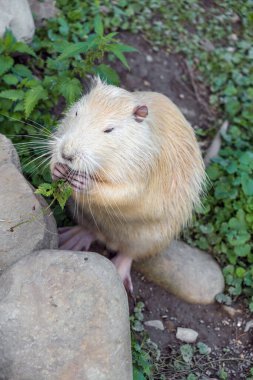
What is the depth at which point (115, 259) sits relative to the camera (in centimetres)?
383

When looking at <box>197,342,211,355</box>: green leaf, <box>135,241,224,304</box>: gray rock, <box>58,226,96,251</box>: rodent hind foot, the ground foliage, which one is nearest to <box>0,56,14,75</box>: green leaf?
<box>58,226,96,251</box>: rodent hind foot

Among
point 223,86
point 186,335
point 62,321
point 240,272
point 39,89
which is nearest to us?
point 62,321

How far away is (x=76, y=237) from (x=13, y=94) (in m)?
0.98

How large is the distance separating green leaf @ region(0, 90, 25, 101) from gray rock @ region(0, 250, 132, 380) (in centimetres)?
131

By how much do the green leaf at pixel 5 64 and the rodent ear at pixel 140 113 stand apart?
48.7 inches

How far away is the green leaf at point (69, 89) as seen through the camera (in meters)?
3.62

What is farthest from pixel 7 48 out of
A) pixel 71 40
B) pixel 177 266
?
pixel 177 266

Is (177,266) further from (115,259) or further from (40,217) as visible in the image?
(40,217)

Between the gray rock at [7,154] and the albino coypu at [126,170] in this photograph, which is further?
the gray rock at [7,154]

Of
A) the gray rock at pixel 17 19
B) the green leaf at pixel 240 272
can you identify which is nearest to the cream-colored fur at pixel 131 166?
the green leaf at pixel 240 272

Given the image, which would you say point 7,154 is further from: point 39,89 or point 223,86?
point 223,86

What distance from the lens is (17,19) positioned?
4.20m

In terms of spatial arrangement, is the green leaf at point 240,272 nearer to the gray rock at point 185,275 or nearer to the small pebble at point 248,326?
the gray rock at point 185,275

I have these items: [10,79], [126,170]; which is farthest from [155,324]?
[10,79]
